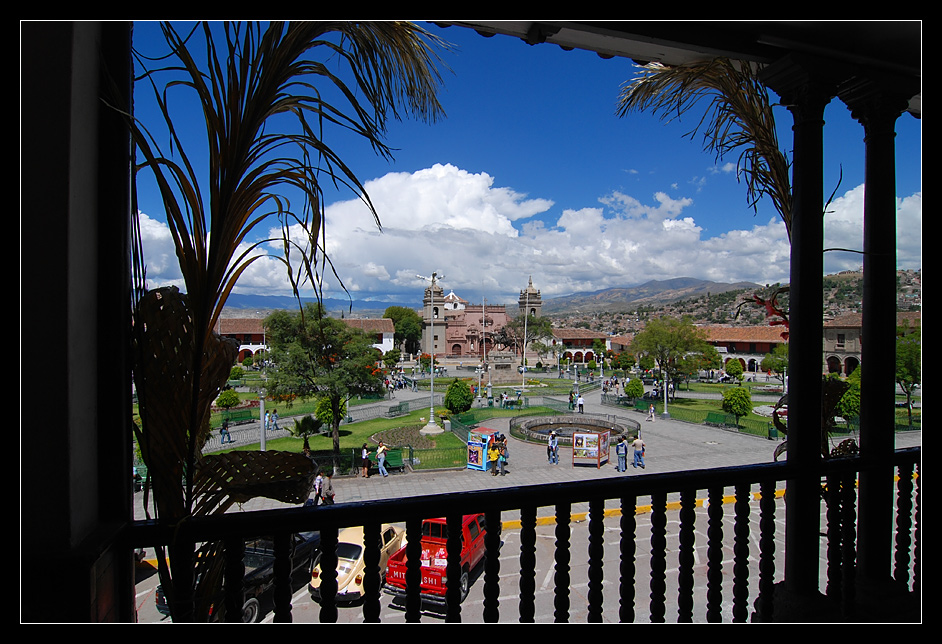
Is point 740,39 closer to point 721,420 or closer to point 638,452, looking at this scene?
point 638,452

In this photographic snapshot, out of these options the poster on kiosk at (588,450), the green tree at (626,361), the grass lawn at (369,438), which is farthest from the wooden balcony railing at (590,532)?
the green tree at (626,361)

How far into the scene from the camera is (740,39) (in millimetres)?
2404

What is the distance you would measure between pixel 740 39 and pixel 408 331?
5416 centimetres

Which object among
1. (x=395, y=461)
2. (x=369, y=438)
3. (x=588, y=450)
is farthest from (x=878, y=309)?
(x=369, y=438)

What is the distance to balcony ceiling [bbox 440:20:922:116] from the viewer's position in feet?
7.04

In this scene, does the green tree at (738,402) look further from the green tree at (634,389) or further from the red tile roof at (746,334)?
the red tile roof at (746,334)

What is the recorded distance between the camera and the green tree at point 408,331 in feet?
184

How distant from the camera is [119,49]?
4.77ft

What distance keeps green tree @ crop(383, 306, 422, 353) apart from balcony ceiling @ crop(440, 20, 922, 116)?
5219cm

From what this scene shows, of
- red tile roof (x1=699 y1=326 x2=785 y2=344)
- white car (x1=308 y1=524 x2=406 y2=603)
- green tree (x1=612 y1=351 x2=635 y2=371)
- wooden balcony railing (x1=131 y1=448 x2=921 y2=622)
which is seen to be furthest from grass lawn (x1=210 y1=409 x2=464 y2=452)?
red tile roof (x1=699 y1=326 x2=785 y2=344)

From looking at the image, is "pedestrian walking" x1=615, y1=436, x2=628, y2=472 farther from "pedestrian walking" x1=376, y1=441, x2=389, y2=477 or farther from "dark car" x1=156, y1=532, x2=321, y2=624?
"dark car" x1=156, y1=532, x2=321, y2=624
